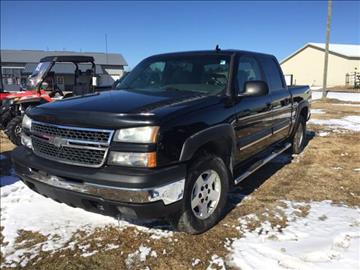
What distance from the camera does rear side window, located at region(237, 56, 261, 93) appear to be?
181 inches

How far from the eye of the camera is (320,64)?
174 ft

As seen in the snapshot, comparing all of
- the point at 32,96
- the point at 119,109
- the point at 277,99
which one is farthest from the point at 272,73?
the point at 32,96

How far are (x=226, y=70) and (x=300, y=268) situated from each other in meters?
2.39

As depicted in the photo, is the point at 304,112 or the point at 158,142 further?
the point at 304,112

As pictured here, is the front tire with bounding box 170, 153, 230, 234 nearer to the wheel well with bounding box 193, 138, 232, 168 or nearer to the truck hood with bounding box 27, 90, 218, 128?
the wheel well with bounding box 193, 138, 232, 168

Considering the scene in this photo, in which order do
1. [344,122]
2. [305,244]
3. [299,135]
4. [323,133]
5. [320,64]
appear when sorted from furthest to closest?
[320,64], [344,122], [323,133], [299,135], [305,244]

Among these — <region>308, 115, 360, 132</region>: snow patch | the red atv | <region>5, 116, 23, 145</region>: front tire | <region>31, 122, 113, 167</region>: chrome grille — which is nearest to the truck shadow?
<region>5, 116, 23, 145</region>: front tire

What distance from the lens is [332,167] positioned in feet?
20.9

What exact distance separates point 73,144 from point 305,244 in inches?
93.0

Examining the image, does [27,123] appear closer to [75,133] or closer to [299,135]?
[75,133]

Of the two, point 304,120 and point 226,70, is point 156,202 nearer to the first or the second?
point 226,70

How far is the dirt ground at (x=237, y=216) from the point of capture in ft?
10.8

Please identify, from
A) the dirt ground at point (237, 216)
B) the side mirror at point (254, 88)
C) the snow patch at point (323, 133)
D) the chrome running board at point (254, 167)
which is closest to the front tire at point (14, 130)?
the dirt ground at point (237, 216)

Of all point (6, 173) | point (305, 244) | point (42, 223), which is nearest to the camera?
point (305, 244)
